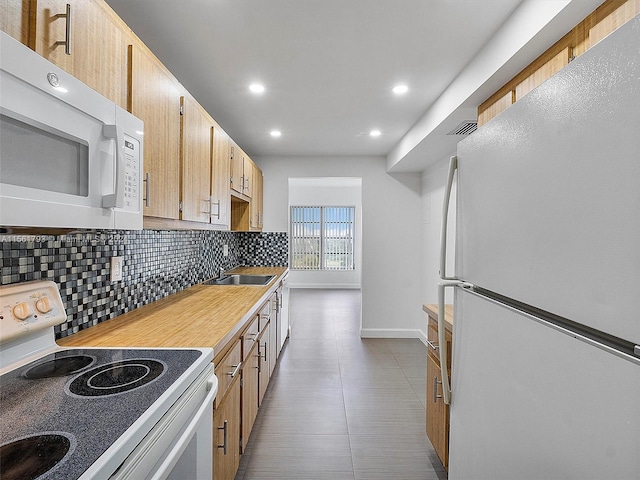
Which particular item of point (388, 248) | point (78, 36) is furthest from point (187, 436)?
point (388, 248)

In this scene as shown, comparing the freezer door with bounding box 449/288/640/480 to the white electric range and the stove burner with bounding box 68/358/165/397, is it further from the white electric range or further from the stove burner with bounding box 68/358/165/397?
the stove burner with bounding box 68/358/165/397

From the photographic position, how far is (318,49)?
78.4 inches

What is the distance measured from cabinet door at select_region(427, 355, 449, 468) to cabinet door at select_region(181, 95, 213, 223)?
5.51 feet

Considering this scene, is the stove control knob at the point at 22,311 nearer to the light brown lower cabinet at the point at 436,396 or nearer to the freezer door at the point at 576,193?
the freezer door at the point at 576,193

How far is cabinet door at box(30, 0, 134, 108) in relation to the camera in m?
0.94

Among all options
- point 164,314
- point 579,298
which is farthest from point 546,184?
point 164,314

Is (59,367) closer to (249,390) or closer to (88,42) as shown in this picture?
(88,42)

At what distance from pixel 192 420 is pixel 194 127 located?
1644 millimetres

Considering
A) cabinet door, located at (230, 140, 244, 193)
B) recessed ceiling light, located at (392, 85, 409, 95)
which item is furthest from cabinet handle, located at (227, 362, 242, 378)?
recessed ceiling light, located at (392, 85, 409, 95)

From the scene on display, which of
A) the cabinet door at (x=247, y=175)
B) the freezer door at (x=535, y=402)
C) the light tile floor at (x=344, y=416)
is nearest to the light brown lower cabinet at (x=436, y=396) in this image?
the light tile floor at (x=344, y=416)

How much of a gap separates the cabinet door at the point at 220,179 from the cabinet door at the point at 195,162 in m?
0.10

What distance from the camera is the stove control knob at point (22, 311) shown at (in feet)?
3.61

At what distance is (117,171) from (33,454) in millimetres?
765

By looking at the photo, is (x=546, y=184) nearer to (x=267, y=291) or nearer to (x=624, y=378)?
(x=624, y=378)
